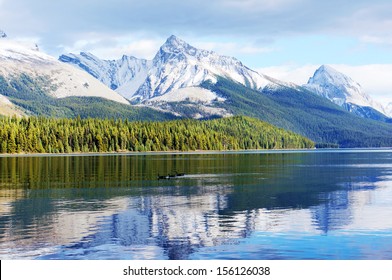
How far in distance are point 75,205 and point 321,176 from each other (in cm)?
7203

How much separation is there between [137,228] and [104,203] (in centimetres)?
2080

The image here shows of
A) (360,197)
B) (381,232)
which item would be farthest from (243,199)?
(381,232)

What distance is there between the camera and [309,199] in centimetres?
8569

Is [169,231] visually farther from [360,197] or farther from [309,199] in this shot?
[360,197]

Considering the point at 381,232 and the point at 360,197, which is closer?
the point at 381,232

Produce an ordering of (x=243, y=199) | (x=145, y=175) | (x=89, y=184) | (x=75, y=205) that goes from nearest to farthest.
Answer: (x=75, y=205) < (x=243, y=199) < (x=89, y=184) < (x=145, y=175)

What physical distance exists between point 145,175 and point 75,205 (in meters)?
57.1
